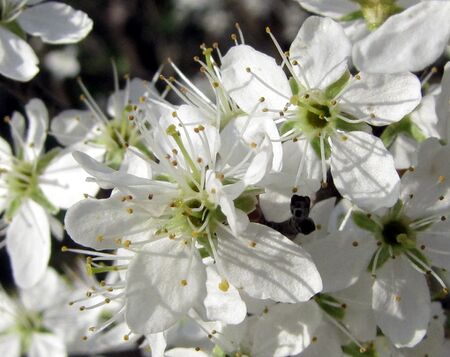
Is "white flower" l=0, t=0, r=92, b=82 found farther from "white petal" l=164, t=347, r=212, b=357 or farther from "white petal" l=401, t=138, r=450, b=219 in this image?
"white petal" l=401, t=138, r=450, b=219

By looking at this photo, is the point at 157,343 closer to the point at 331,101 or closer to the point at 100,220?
the point at 100,220

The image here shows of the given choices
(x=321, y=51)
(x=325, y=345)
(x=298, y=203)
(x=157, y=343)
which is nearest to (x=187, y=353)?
(x=157, y=343)

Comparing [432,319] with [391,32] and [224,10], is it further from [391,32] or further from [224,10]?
[224,10]

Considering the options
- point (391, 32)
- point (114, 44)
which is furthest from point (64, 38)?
point (114, 44)

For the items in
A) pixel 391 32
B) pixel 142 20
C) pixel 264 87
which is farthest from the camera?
pixel 142 20

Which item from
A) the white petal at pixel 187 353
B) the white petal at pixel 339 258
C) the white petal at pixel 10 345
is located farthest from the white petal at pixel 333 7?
the white petal at pixel 10 345

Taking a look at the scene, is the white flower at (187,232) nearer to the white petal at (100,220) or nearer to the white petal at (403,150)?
the white petal at (100,220)
